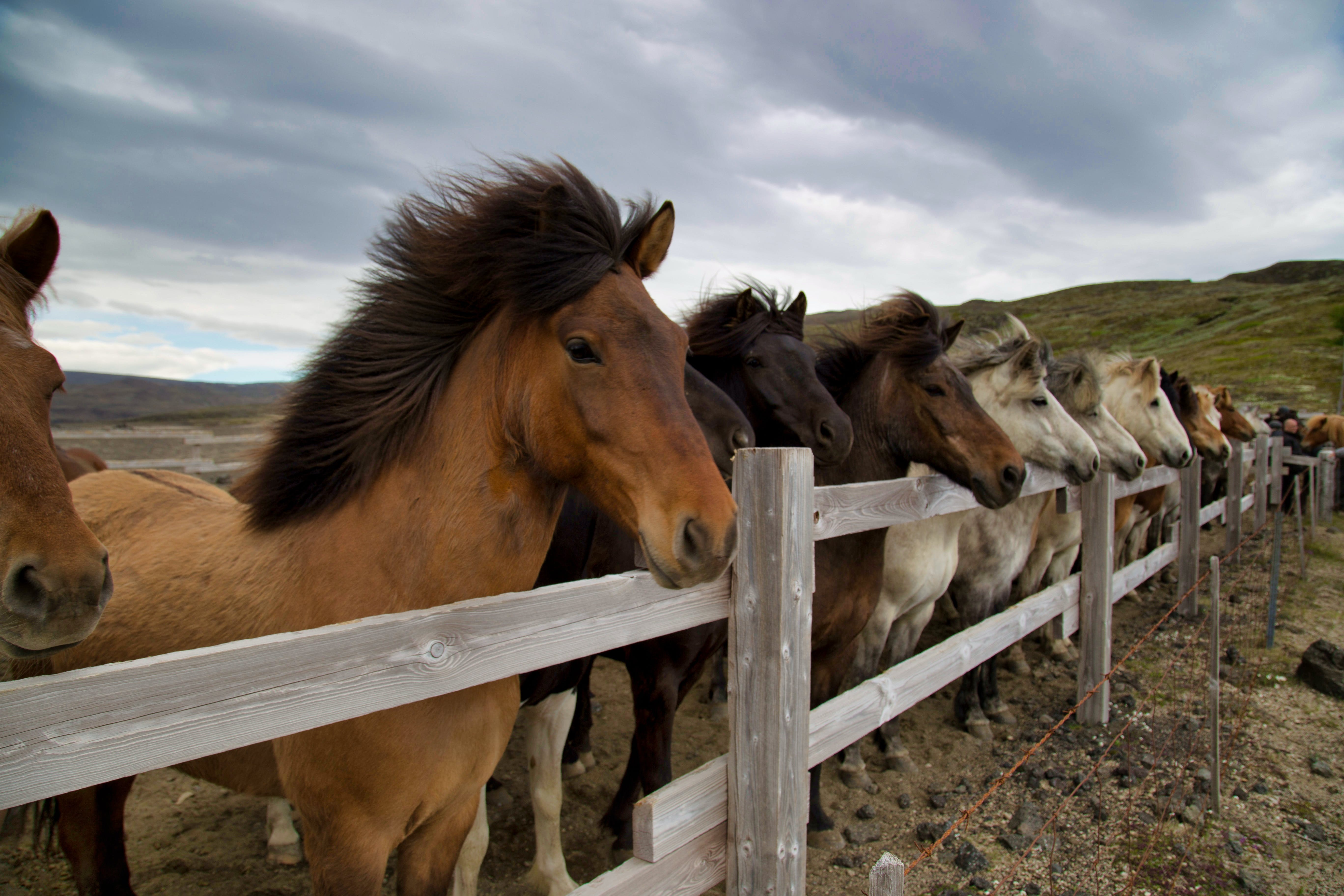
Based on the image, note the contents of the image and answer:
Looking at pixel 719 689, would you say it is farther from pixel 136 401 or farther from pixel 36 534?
pixel 136 401

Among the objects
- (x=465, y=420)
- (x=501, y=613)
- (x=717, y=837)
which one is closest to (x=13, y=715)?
(x=501, y=613)

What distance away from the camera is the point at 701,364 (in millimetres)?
4148

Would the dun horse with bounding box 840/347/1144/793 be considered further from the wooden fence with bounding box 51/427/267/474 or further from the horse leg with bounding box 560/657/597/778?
the wooden fence with bounding box 51/427/267/474

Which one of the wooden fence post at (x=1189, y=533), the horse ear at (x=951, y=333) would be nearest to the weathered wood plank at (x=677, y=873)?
the horse ear at (x=951, y=333)

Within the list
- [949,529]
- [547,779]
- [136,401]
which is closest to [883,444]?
[949,529]

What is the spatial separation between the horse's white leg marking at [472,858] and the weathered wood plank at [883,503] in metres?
1.82

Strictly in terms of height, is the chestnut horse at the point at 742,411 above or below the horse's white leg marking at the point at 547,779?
above

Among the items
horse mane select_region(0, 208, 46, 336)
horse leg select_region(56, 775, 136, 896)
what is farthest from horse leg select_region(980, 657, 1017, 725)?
horse mane select_region(0, 208, 46, 336)

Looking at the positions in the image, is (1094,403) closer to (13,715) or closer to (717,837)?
(717,837)

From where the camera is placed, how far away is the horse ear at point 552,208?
1796 mm

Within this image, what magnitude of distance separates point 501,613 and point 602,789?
10.8 feet

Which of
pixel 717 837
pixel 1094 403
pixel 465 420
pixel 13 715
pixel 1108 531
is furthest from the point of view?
pixel 1094 403

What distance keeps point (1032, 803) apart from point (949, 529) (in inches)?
64.0

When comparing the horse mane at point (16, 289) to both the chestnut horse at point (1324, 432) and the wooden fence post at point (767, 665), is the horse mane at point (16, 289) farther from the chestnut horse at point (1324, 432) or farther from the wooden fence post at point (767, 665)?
the chestnut horse at point (1324, 432)
